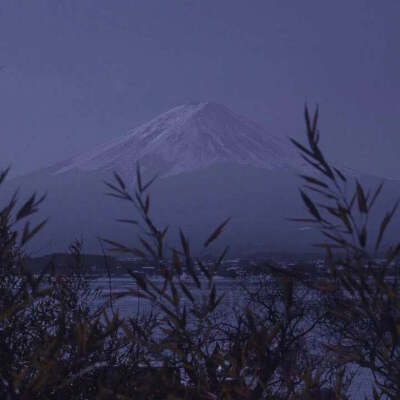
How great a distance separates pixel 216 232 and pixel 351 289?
0.70 metres

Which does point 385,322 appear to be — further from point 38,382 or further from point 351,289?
point 38,382

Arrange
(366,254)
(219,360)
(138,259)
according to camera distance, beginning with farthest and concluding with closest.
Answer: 1. (219,360)
2. (138,259)
3. (366,254)

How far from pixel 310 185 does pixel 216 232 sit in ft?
1.88

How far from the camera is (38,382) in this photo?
2807 mm

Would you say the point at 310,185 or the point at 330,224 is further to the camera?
the point at 310,185

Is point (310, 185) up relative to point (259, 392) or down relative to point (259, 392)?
up

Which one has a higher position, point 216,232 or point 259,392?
point 216,232

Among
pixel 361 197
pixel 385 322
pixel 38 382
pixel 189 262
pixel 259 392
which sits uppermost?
pixel 361 197

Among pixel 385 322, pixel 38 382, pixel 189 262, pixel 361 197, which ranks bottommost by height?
pixel 38 382

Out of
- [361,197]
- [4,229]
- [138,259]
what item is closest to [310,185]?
[361,197]

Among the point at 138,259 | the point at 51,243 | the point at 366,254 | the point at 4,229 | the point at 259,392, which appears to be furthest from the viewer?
the point at 51,243

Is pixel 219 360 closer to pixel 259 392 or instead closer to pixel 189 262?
pixel 259 392

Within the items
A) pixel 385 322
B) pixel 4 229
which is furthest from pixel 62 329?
pixel 385 322

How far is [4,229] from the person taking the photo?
4176 mm
